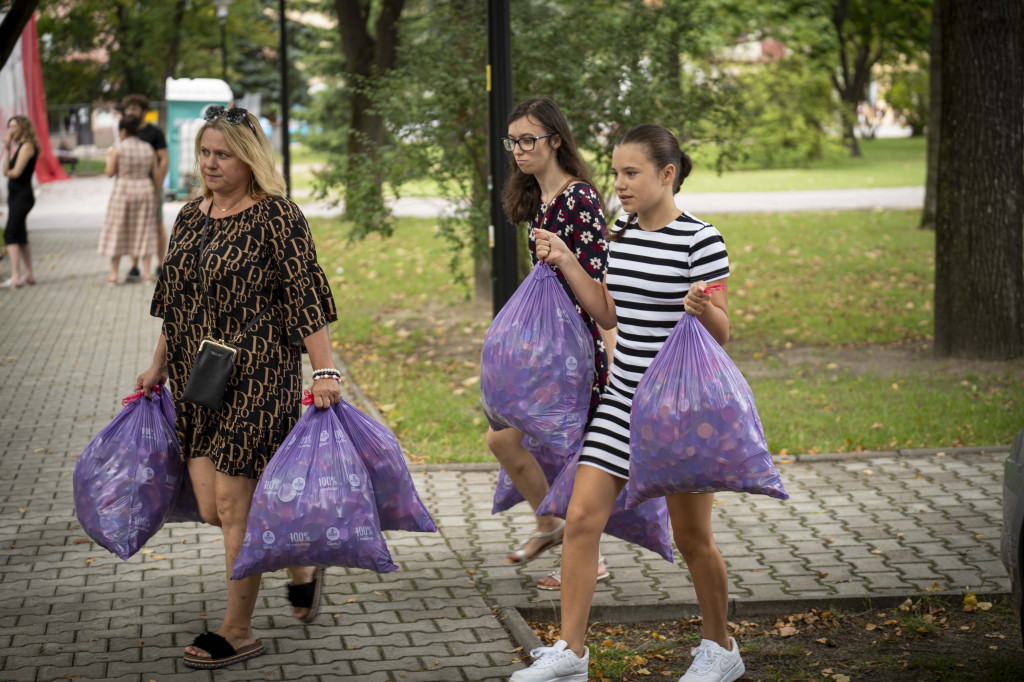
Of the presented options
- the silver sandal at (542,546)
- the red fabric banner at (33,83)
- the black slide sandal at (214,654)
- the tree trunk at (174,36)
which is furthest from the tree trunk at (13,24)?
the tree trunk at (174,36)

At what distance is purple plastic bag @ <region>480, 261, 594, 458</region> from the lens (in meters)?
4.22

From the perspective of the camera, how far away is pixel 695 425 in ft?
12.0

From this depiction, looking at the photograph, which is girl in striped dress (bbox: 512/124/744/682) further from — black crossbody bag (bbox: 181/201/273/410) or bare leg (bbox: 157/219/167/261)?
bare leg (bbox: 157/219/167/261)

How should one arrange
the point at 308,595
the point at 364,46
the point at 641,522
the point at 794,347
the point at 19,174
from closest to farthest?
the point at 641,522
the point at 308,595
the point at 794,347
the point at 19,174
the point at 364,46

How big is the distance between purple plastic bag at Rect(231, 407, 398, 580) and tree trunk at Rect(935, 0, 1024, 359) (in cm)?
705

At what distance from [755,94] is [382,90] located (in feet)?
97.8

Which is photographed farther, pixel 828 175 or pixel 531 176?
pixel 828 175

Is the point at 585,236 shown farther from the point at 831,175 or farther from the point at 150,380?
the point at 831,175

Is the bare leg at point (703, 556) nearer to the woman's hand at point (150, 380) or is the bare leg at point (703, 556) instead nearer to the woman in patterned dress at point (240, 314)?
the woman in patterned dress at point (240, 314)

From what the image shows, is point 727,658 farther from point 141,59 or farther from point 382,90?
point 141,59

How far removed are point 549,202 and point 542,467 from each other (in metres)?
1.22

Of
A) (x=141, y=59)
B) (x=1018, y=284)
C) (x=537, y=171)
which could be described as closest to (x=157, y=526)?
(x=537, y=171)

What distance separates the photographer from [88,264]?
54.5 ft

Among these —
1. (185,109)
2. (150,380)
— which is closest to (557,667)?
(150,380)
